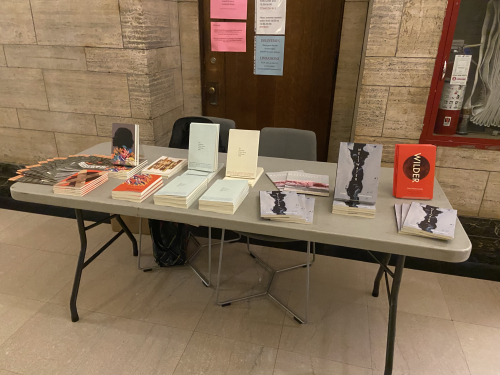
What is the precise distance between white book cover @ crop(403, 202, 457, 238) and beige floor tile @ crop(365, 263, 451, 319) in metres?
0.92

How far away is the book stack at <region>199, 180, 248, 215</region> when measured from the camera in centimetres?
155

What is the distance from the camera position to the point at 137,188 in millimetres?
1667

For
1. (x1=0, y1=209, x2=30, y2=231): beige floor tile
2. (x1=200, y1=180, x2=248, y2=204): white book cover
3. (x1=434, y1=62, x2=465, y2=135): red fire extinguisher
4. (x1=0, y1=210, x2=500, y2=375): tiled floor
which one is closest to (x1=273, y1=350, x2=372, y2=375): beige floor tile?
(x1=0, y1=210, x2=500, y2=375): tiled floor

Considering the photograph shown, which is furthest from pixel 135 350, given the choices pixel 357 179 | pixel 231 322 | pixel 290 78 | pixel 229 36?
pixel 229 36

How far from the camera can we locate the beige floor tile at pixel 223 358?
176cm

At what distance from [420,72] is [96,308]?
264 cm

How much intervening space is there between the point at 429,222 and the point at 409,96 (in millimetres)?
1475

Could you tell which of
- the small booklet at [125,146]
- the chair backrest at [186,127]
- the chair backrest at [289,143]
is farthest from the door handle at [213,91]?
the small booklet at [125,146]

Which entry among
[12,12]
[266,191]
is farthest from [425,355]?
[12,12]

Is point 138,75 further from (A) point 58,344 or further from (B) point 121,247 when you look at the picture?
(A) point 58,344

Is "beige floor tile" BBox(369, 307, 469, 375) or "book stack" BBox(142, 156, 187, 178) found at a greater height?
"book stack" BBox(142, 156, 187, 178)

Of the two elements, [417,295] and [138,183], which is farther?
[417,295]

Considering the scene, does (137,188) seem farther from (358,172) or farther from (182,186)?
(358,172)

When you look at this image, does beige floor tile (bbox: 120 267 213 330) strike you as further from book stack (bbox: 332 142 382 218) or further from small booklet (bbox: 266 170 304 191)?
book stack (bbox: 332 142 382 218)
